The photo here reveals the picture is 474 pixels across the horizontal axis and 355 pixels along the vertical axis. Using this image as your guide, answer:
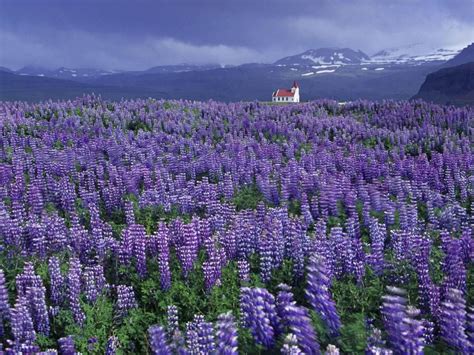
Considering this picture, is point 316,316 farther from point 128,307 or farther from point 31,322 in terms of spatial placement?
point 31,322

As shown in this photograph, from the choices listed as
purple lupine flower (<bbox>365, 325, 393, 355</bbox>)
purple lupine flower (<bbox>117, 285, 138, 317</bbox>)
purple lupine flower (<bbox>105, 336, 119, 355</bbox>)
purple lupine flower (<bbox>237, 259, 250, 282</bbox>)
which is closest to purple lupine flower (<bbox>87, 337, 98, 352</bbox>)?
purple lupine flower (<bbox>105, 336, 119, 355</bbox>)

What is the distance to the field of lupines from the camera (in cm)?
589

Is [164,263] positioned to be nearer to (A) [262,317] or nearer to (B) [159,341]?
(A) [262,317]

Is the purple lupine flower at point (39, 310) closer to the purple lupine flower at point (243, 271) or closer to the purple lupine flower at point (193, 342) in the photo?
the purple lupine flower at point (193, 342)

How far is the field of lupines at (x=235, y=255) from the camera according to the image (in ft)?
19.3

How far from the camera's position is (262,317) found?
5.73 metres

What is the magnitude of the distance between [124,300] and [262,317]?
2465 millimetres

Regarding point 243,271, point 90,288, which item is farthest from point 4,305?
Result: point 243,271

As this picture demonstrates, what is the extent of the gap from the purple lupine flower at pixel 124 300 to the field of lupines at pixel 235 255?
21mm

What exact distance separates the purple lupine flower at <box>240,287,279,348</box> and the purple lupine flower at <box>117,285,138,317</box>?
2.14 m

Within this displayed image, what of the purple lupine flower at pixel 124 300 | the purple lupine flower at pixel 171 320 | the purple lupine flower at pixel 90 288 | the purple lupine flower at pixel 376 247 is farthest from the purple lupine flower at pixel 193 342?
the purple lupine flower at pixel 376 247

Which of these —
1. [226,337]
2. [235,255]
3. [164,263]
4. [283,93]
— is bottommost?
[283,93]

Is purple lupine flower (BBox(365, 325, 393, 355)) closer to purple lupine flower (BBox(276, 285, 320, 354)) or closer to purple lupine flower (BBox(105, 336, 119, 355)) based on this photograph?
purple lupine flower (BBox(276, 285, 320, 354))

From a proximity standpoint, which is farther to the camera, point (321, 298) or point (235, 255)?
point (235, 255)
